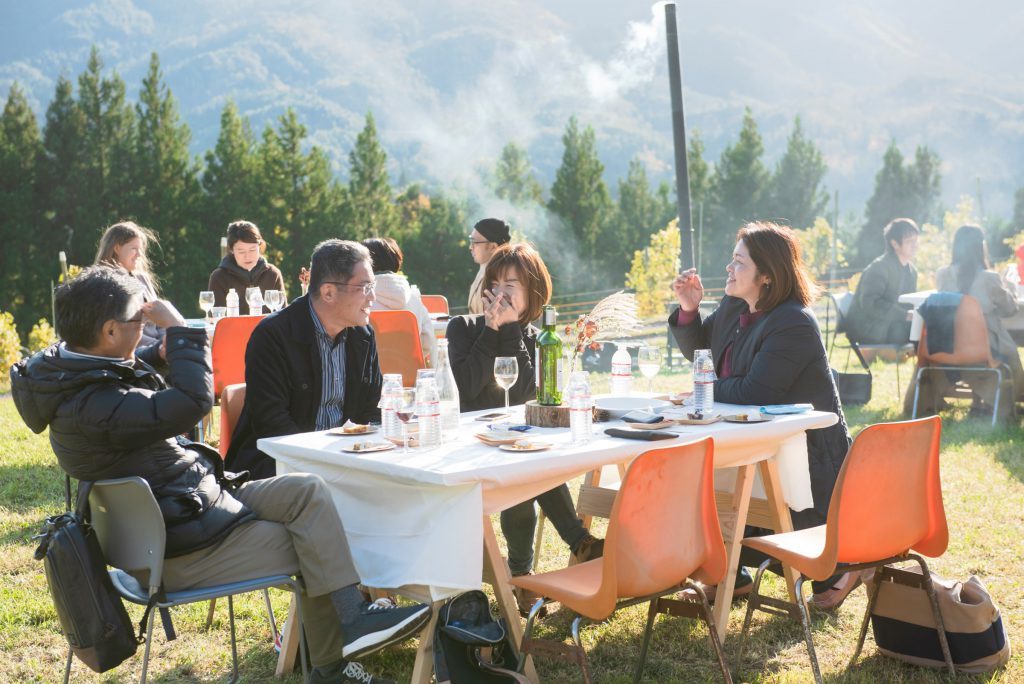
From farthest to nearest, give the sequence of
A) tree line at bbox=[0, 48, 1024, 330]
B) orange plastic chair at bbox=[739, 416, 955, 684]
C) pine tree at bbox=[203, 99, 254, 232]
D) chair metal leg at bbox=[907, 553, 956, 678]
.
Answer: pine tree at bbox=[203, 99, 254, 232], tree line at bbox=[0, 48, 1024, 330], chair metal leg at bbox=[907, 553, 956, 678], orange plastic chair at bbox=[739, 416, 955, 684]

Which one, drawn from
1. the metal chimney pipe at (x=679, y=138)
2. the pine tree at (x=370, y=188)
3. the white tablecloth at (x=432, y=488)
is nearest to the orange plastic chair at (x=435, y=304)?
the metal chimney pipe at (x=679, y=138)

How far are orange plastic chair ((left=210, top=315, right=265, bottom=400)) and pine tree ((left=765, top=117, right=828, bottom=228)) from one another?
33627mm

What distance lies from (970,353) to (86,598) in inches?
249

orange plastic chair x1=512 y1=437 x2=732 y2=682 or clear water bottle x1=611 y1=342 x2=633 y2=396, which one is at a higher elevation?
clear water bottle x1=611 y1=342 x2=633 y2=396

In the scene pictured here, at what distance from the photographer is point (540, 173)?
10819 cm

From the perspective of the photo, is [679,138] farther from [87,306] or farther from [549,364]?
[87,306]

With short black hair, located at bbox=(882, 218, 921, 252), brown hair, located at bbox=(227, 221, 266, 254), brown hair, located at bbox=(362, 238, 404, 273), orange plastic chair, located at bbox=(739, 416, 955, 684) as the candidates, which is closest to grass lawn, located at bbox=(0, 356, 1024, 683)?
orange plastic chair, located at bbox=(739, 416, 955, 684)

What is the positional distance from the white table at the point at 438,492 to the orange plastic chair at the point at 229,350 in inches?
98.4

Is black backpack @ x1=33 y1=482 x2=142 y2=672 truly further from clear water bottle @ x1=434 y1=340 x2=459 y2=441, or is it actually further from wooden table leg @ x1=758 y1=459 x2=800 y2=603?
wooden table leg @ x1=758 y1=459 x2=800 y2=603

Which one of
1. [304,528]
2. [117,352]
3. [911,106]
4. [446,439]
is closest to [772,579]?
[446,439]

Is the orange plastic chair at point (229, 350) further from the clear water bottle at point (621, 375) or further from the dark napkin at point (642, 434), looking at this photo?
the dark napkin at point (642, 434)

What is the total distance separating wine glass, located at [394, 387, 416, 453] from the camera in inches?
114

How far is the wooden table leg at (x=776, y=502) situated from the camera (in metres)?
3.53

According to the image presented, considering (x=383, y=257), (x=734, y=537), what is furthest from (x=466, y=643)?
(x=383, y=257)
